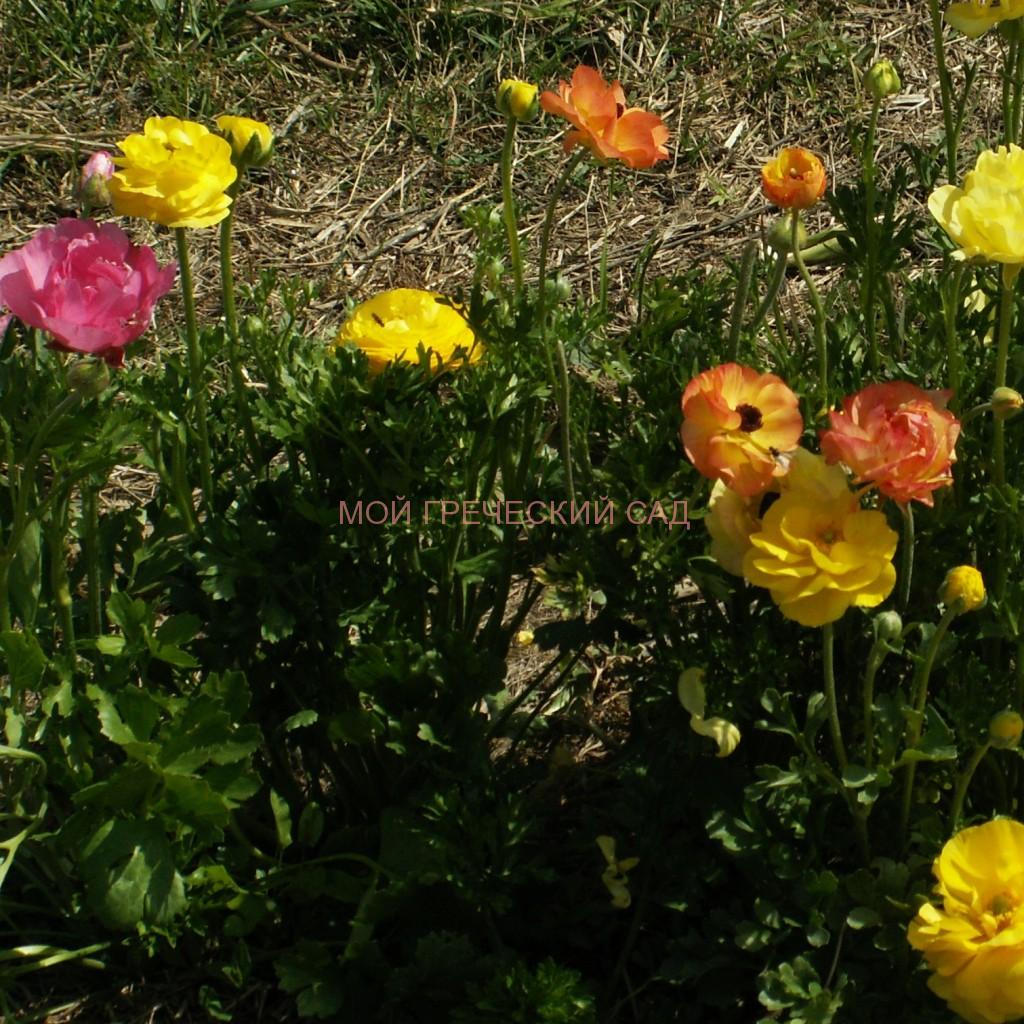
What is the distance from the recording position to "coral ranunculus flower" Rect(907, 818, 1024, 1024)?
1.13 m

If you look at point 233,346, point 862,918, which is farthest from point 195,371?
point 862,918

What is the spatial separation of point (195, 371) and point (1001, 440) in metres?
0.72

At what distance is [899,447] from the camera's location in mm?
1086

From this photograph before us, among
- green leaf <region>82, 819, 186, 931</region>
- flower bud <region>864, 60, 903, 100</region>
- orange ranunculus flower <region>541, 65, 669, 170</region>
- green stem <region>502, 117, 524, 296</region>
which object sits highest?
flower bud <region>864, 60, 903, 100</region>

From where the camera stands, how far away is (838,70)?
9.66 ft

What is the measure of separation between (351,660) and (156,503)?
28 centimetres

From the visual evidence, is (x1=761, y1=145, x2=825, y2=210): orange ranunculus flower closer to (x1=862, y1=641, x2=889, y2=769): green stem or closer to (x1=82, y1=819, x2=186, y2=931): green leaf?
(x1=862, y1=641, x2=889, y2=769): green stem

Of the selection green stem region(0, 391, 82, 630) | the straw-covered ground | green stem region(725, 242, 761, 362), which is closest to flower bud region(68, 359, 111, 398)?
green stem region(0, 391, 82, 630)

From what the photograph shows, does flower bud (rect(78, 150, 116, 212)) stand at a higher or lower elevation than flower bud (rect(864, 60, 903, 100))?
lower

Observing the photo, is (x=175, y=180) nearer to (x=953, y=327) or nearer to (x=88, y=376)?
(x=88, y=376)

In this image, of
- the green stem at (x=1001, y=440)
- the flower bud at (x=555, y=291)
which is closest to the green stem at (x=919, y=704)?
the green stem at (x=1001, y=440)

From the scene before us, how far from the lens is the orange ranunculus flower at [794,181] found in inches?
55.1

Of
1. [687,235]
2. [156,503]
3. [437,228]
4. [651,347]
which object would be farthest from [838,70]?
[156,503]

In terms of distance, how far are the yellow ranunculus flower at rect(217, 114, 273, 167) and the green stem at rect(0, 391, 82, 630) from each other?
308 mm
